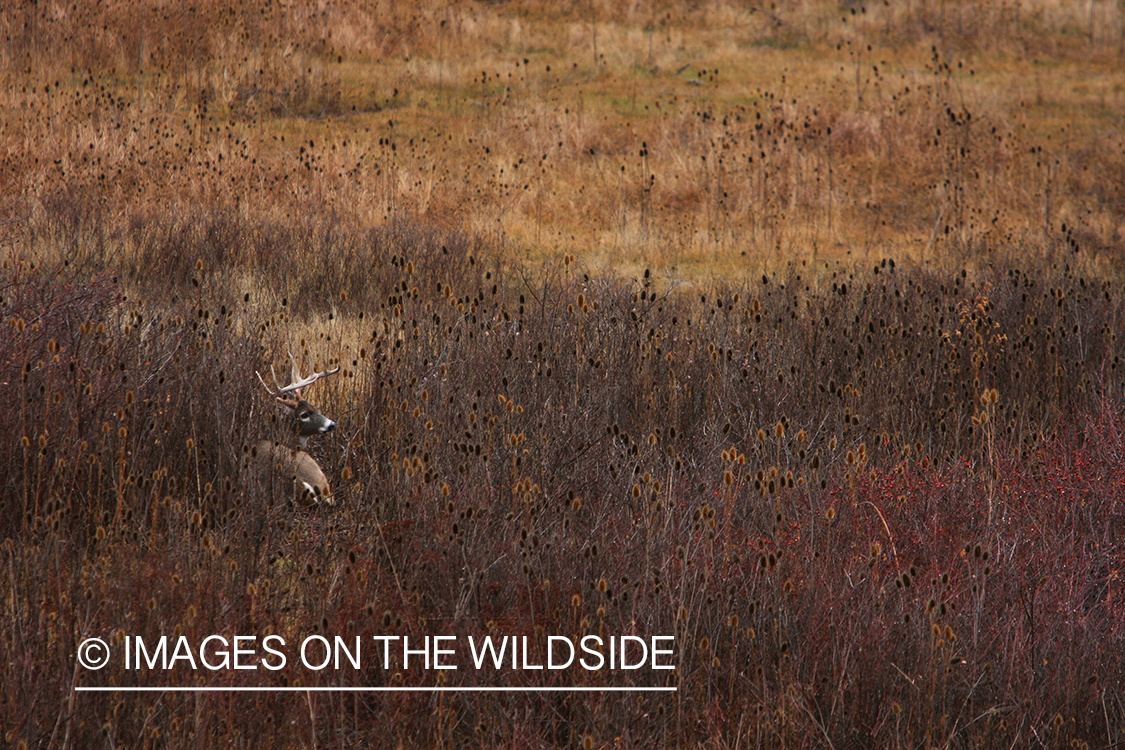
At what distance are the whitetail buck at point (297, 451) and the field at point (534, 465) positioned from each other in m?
0.09

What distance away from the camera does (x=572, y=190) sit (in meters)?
12.7

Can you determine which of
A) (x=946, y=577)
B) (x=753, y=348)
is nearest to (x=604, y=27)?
(x=753, y=348)

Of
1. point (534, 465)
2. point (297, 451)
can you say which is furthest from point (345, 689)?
point (297, 451)

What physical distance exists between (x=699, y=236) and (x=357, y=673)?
31.6 feet

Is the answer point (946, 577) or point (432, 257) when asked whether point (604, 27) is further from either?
point (946, 577)

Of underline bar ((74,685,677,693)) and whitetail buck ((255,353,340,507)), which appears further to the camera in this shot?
whitetail buck ((255,353,340,507))
